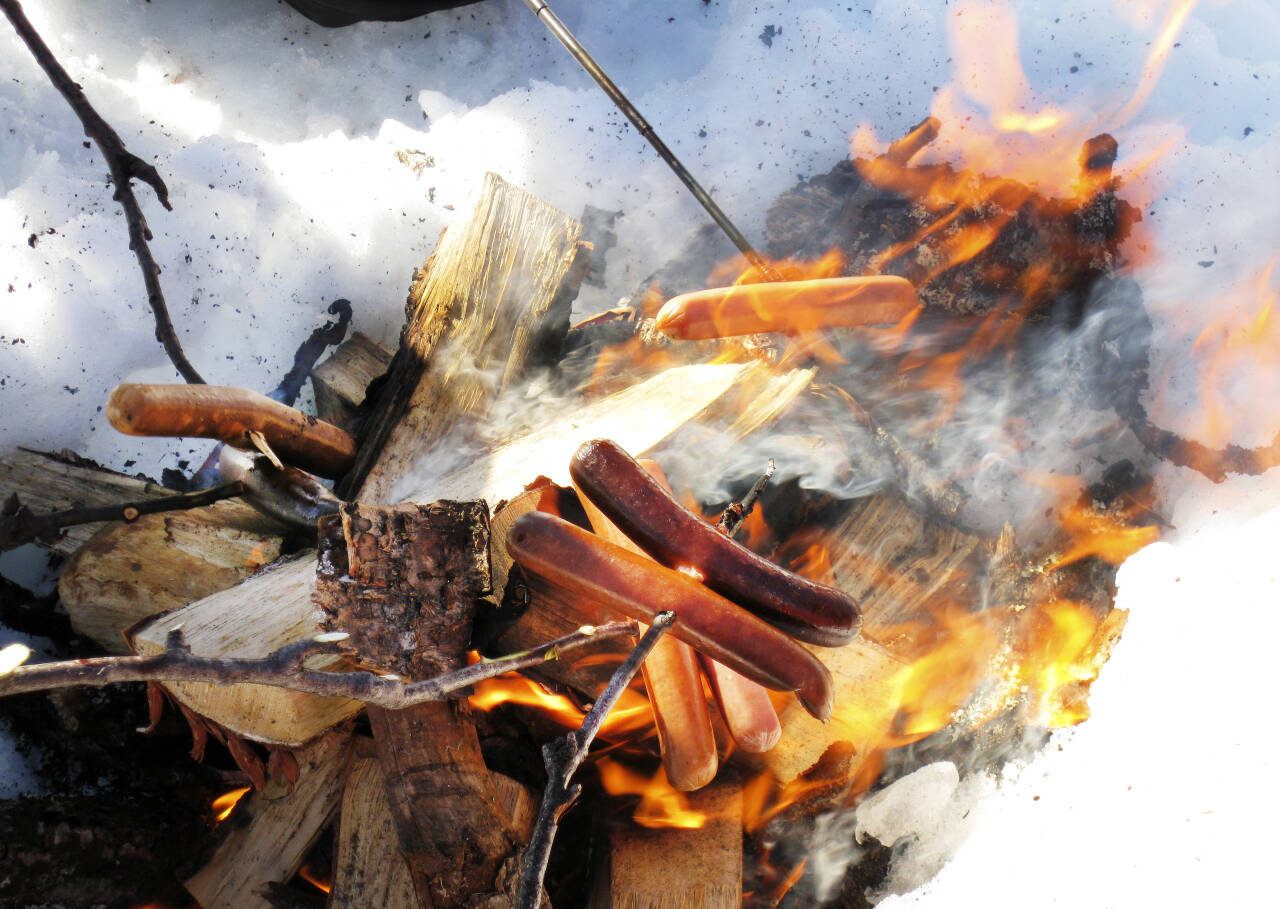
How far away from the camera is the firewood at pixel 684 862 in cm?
195

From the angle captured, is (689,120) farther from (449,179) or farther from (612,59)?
(449,179)

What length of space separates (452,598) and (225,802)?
1191mm

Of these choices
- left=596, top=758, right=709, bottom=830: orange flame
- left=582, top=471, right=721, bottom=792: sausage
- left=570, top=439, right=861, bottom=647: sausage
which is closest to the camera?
left=570, top=439, right=861, bottom=647: sausage

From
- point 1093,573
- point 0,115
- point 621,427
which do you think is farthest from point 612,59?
point 1093,573

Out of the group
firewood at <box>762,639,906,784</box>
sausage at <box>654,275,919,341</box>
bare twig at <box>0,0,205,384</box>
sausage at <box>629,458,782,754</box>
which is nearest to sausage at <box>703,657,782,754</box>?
sausage at <box>629,458,782,754</box>

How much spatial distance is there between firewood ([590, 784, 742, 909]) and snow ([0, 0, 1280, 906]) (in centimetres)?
61

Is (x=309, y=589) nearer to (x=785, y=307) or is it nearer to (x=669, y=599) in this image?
(x=669, y=599)

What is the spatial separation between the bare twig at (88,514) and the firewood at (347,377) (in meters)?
0.55

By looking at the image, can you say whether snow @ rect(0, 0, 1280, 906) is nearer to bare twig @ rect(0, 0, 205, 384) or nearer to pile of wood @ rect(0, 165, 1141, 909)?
pile of wood @ rect(0, 165, 1141, 909)

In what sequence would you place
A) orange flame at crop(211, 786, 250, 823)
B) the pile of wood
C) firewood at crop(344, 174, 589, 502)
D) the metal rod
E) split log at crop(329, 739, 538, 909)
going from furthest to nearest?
the metal rod
firewood at crop(344, 174, 589, 502)
orange flame at crop(211, 786, 250, 823)
split log at crop(329, 739, 538, 909)
the pile of wood

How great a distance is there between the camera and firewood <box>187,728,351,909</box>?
2047mm

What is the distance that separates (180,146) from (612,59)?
5.73ft

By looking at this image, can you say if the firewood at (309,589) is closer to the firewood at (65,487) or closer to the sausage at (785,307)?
the sausage at (785,307)

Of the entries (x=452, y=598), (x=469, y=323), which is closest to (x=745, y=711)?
(x=452, y=598)
